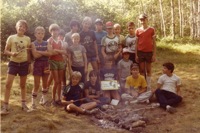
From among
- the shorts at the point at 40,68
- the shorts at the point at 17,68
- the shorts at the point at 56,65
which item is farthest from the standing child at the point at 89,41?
the shorts at the point at 17,68

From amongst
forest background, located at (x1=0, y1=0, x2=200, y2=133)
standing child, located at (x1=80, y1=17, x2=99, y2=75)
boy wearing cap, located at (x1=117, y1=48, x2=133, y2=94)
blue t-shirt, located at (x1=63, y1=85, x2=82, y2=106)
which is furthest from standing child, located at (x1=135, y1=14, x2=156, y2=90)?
blue t-shirt, located at (x1=63, y1=85, x2=82, y2=106)

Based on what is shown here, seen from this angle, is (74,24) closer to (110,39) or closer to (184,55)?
(110,39)

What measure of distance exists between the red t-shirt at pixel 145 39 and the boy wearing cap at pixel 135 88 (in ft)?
1.68

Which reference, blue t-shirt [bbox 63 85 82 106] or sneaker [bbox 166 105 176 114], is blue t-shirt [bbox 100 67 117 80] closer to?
blue t-shirt [bbox 63 85 82 106]

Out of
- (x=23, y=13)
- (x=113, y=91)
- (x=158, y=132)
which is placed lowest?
(x=158, y=132)

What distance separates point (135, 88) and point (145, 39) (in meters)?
1.33

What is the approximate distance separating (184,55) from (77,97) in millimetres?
9771

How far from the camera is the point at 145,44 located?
7.52 metres

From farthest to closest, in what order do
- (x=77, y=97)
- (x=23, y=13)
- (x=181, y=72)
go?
(x=23, y=13) → (x=181, y=72) → (x=77, y=97)

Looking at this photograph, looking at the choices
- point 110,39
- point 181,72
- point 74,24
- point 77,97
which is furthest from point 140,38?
point 181,72

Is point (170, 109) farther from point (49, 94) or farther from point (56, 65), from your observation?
point (49, 94)

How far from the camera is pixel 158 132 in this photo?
590 centimetres

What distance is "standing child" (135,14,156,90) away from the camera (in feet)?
24.6

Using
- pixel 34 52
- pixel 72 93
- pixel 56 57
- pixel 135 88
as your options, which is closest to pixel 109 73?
pixel 135 88
